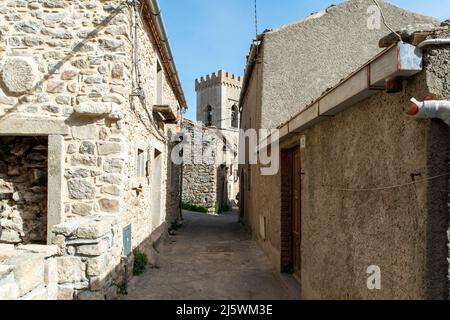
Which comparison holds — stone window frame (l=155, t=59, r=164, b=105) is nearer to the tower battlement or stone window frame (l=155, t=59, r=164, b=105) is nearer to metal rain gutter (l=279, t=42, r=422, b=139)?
metal rain gutter (l=279, t=42, r=422, b=139)

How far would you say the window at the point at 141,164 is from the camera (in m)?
6.43

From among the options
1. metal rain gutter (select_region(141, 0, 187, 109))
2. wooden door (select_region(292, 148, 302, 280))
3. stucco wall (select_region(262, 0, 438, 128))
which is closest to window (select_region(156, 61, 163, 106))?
metal rain gutter (select_region(141, 0, 187, 109))

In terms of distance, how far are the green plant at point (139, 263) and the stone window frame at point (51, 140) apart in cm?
157

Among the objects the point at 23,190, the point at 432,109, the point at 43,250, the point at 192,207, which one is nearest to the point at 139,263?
the point at 23,190

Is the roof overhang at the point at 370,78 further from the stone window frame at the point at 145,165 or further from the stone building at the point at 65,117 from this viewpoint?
the stone window frame at the point at 145,165

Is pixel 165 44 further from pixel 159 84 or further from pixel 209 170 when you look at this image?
pixel 209 170

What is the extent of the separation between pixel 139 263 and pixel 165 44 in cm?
490

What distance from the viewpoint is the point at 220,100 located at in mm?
34500

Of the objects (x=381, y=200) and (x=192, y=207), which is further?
(x=192, y=207)

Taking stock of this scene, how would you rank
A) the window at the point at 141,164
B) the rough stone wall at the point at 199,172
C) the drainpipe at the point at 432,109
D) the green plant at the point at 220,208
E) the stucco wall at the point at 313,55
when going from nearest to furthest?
the drainpipe at the point at 432,109
the window at the point at 141,164
the stucco wall at the point at 313,55
the rough stone wall at the point at 199,172
the green plant at the point at 220,208

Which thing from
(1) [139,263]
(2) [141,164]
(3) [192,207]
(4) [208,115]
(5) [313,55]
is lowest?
(3) [192,207]

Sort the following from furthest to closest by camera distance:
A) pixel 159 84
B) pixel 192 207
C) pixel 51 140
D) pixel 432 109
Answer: pixel 192 207, pixel 159 84, pixel 51 140, pixel 432 109

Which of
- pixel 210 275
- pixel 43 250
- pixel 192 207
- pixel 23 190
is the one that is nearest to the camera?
pixel 43 250

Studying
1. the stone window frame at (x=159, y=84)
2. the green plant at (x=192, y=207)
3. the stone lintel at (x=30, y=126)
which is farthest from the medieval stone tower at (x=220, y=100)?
the stone lintel at (x=30, y=126)
